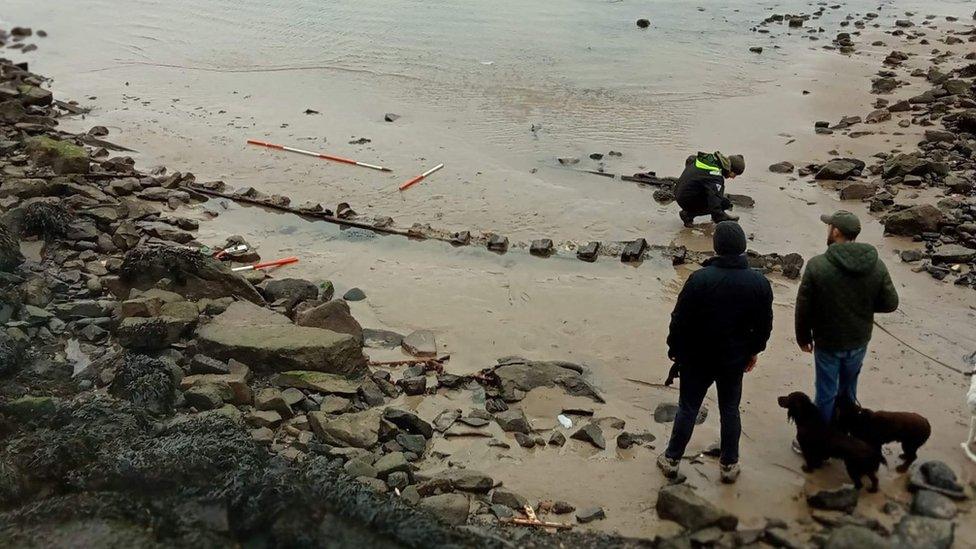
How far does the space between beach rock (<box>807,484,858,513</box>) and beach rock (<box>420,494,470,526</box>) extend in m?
2.38

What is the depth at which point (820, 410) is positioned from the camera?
575 centimetres

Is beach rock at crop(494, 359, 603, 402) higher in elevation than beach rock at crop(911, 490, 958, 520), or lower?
lower

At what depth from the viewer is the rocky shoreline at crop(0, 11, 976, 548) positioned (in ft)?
16.5

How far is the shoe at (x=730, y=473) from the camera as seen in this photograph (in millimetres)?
5688

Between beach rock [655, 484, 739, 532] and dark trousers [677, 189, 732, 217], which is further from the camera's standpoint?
dark trousers [677, 189, 732, 217]

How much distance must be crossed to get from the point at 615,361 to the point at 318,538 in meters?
3.87

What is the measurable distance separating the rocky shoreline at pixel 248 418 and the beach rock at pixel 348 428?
2 centimetres

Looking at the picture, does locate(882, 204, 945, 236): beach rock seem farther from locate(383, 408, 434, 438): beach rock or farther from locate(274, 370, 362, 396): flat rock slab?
locate(274, 370, 362, 396): flat rock slab

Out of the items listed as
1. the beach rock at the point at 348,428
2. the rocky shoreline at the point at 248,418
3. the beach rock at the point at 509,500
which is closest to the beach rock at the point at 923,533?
the rocky shoreline at the point at 248,418

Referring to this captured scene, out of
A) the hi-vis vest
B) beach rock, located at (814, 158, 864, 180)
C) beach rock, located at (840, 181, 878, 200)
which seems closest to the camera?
the hi-vis vest

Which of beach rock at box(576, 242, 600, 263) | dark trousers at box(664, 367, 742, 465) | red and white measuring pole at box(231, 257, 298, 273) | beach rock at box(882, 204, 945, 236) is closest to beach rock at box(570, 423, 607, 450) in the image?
dark trousers at box(664, 367, 742, 465)

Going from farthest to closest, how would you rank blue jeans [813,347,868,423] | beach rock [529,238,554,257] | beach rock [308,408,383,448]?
beach rock [529,238,554,257]
beach rock [308,408,383,448]
blue jeans [813,347,868,423]

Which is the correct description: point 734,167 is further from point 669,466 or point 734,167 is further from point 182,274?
point 182,274

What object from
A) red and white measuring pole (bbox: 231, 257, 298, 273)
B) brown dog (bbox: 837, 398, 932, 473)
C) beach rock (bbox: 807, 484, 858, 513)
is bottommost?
red and white measuring pole (bbox: 231, 257, 298, 273)
